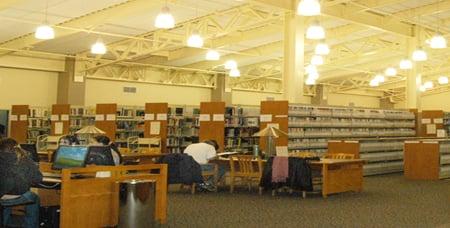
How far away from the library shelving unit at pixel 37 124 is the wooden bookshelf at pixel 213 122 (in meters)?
5.95

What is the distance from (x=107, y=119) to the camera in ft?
49.5

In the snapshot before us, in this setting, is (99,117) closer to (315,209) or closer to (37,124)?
(37,124)

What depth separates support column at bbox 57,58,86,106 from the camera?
18.5 meters

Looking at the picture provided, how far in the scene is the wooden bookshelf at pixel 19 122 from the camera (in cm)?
1662

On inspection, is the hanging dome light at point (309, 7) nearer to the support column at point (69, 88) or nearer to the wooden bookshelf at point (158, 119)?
the wooden bookshelf at point (158, 119)

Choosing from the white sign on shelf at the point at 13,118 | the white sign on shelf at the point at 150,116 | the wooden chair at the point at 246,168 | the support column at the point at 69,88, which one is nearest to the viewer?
the wooden chair at the point at 246,168

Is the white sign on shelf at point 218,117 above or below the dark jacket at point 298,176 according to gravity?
above

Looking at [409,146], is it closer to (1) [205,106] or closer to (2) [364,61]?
(1) [205,106]

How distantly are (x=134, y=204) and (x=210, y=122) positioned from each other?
23.5ft

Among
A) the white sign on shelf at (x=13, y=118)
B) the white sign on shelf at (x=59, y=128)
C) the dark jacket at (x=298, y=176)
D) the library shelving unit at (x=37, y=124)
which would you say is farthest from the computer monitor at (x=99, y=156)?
the white sign on shelf at (x=13, y=118)

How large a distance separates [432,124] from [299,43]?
5738 mm

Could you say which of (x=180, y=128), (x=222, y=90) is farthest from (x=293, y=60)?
(x=222, y=90)

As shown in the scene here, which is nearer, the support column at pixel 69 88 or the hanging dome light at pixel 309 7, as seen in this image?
the hanging dome light at pixel 309 7

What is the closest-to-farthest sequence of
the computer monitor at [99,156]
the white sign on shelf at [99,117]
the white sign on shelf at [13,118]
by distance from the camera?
the computer monitor at [99,156], the white sign on shelf at [99,117], the white sign on shelf at [13,118]
